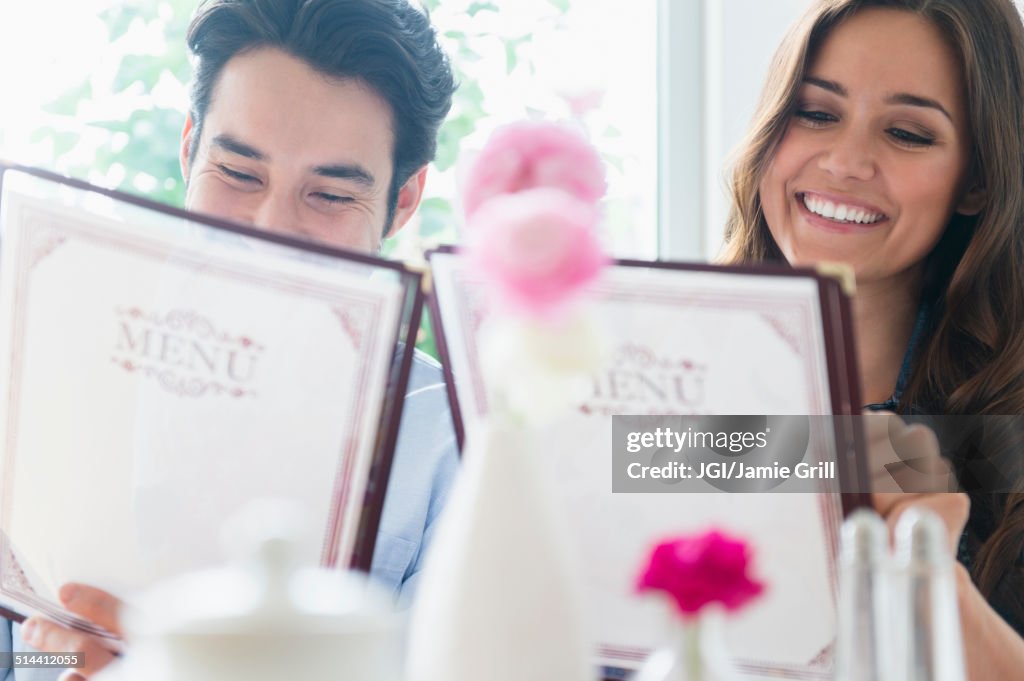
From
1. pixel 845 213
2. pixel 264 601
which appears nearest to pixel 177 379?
pixel 264 601

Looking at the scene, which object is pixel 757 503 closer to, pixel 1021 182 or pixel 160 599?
pixel 160 599

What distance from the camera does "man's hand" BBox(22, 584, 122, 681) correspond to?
0.68 m

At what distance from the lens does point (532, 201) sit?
16.9 inches

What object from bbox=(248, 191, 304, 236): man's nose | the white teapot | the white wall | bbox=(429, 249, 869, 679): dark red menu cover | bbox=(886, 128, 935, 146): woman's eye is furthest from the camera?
the white wall

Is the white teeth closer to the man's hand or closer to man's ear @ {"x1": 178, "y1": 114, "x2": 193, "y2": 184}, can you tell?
man's ear @ {"x1": 178, "y1": 114, "x2": 193, "y2": 184}

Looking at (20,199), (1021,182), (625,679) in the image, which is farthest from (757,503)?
(1021,182)

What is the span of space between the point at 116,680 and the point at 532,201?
0.89 ft

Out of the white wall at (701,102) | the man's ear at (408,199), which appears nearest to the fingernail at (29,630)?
the man's ear at (408,199)

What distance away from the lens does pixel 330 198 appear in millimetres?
1159

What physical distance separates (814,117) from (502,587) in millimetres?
968

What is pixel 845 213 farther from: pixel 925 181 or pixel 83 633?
pixel 83 633

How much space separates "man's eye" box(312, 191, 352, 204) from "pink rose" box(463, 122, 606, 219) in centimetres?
66

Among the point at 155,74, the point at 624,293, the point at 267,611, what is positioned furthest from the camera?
the point at 155,74

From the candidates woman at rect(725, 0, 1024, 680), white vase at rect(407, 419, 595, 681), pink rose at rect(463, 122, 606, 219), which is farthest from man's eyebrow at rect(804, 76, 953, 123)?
white vase at rect(407, 419, 595, 681)
